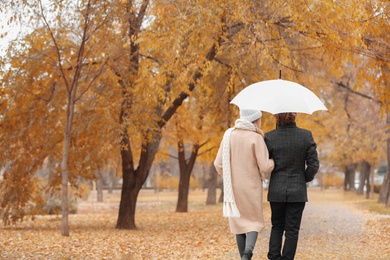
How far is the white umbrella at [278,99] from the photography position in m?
7.75

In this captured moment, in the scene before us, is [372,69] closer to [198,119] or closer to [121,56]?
[121,56]

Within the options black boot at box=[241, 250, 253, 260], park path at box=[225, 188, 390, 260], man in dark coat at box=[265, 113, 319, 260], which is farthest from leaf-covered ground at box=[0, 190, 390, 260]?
man in dark coat at box=[265, 113, 319, 260]

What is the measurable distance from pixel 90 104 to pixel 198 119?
1000cm

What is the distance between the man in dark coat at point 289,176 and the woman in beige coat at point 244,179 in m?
0.24

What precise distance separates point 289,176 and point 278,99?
953 millimetres

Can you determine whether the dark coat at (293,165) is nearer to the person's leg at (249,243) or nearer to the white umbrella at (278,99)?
the white umbrella at (278,99)

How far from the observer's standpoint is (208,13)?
11.5 metres

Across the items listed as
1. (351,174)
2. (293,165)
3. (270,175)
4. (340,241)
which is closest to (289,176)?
(293,165)

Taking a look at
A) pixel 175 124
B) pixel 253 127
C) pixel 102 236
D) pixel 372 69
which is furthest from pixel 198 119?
pixel 253 127

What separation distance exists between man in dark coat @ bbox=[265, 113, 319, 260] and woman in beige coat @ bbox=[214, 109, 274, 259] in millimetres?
245

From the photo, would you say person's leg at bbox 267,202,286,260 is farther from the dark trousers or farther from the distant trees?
the distant trees

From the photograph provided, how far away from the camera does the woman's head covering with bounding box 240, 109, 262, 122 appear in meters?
7.74

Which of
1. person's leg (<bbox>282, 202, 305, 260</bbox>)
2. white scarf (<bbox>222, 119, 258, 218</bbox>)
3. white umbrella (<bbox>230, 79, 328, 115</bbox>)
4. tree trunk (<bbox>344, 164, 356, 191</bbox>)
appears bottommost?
Answer: person's leg (<bbox>282, 202, 305, 260</bbox>)

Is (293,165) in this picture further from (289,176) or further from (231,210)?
(231,210)
